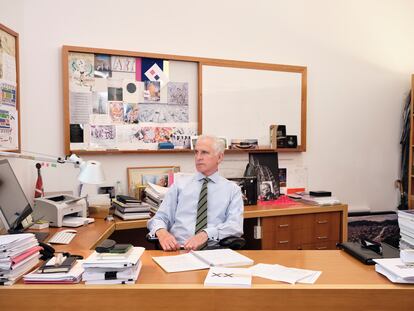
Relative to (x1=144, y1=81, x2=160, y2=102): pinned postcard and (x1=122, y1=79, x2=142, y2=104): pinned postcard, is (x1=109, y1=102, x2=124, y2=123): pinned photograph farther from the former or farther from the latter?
(x1=144, y1=81, x2=160, y2=102): pinned postcard

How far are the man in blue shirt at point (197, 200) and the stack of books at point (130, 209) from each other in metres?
0.23

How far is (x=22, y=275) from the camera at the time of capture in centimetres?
153

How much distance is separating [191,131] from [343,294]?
214 cm

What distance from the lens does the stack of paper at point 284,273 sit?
5.09 feet

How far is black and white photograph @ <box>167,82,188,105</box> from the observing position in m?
3.28

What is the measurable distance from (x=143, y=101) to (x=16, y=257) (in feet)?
6.26

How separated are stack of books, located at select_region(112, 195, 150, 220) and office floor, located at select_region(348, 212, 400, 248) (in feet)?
6.57

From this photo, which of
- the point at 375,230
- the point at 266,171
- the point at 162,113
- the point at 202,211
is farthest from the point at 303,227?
the point at 162,113

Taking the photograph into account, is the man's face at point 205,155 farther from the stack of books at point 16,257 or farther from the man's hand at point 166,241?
the stack of books at point 16,257

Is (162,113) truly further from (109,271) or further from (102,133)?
(109,271)

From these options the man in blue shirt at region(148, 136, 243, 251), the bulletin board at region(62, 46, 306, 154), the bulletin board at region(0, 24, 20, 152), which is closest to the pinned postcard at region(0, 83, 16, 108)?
the bulletin board at region(0, 24, 20, 152)

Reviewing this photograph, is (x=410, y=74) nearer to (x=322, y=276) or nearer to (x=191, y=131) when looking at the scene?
(x=191, y=131)

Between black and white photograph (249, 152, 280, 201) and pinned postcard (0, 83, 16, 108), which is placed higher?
pinned postcard (0, 83, 16, 108)

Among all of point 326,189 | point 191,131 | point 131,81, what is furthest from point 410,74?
point 131,81
